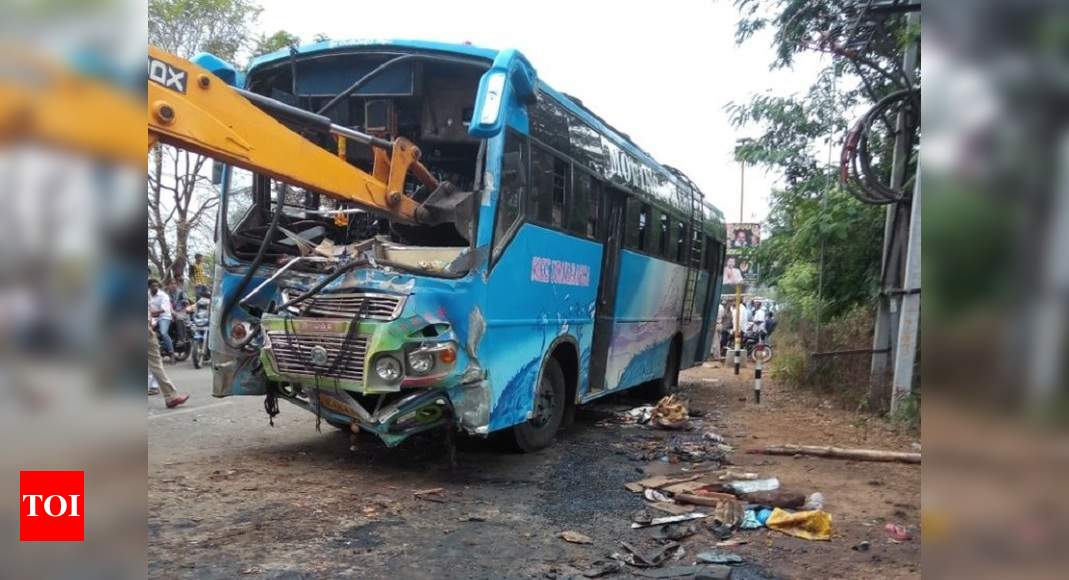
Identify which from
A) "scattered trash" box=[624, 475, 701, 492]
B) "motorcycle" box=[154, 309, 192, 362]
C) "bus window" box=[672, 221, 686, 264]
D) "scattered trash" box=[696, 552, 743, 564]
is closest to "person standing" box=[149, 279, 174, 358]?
"motorcycle" box=[154, 309, 192, 362]

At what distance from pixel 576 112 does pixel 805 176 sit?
21.5ft

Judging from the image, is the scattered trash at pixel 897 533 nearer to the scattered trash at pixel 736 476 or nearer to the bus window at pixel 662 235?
the scattered trash at pixel 736 476

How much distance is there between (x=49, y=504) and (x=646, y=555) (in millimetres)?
3235

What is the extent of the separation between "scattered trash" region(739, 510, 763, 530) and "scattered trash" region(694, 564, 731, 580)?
2.39 ft

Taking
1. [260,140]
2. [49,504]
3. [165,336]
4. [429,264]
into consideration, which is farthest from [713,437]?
[165,336]

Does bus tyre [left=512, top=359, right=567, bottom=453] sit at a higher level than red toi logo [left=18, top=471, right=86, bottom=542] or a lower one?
lower

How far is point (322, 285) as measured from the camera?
4773 mm

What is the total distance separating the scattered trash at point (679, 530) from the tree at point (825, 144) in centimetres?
536

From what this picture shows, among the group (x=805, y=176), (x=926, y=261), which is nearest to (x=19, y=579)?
(x=926, y=261)

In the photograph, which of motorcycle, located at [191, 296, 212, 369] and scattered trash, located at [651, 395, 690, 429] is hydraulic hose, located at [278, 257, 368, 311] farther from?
motorcycle, located at [191, 296, 212, 369]

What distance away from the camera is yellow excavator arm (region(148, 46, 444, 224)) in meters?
3.38

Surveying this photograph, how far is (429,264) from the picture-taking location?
4957 millimetres

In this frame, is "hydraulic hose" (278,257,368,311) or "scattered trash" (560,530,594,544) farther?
"hydraulic hose" (278,257,368,311)

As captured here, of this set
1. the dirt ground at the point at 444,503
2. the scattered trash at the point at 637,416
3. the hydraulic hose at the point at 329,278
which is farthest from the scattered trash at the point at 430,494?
the scattered trash at the point at 637,416
